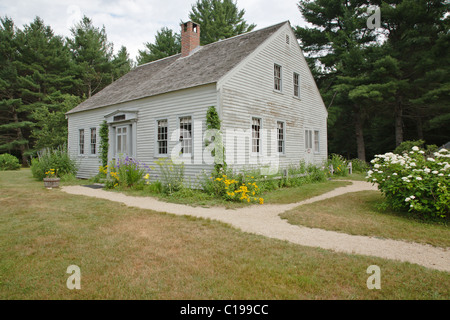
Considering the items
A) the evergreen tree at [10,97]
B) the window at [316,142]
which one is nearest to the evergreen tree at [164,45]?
the evergreen tree at [10,97]

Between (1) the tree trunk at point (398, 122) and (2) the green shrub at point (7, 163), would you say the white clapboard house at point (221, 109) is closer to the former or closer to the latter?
(1) the tree trunk at point (398, 122)

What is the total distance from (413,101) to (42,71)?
3786 cm

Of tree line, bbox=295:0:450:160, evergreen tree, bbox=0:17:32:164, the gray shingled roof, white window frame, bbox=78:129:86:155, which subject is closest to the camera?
the gray shingled roof

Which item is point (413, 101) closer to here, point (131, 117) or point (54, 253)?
point (131, 117)

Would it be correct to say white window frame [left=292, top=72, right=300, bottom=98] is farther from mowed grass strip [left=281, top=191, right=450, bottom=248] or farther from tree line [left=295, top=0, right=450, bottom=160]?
mowed grass strip [left=281, top=191, right=450, bottom=248]

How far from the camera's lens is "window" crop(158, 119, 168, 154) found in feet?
39.5

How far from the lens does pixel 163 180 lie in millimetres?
10906

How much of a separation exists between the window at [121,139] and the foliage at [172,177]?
331cm

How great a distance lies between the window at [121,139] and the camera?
1381 cm

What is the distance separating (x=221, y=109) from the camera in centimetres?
1015

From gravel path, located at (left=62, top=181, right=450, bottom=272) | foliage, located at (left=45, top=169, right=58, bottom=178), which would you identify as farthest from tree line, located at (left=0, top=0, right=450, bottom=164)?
gravel path, located at (left=62, top=181, right=450, bottom=272)

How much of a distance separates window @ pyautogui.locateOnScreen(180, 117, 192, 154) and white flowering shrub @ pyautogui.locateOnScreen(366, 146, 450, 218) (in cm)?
681

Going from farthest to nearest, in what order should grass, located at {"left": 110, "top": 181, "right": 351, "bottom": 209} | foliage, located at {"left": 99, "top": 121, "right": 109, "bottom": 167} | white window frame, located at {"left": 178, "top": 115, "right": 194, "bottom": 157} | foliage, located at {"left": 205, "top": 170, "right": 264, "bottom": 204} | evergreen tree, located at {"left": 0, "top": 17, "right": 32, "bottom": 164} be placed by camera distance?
evergreen tree, located at {"left": 0, "top": 17, "right": 32, "bottom": 164} < foliage, located at {"left": 99, "top": 121, "right": 109, "bottom": 167} < white window frame, located at {"left": 178, "top": 115, "right": 194, "bottom": 157} < foliage, located at {"left": 205, "top": 170, "right": 264, "bottom": 204} < grass, located at {"left": 110, "top": 181, "right": 351, "bottom": 209}

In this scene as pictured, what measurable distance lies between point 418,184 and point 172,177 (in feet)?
26.3
